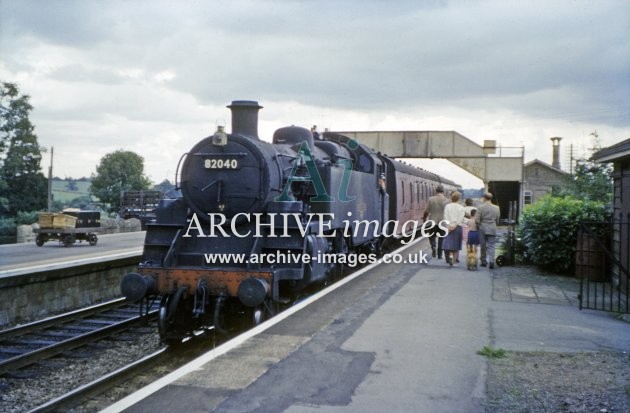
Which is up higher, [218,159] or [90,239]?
[218,159]

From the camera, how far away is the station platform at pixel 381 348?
4492mm

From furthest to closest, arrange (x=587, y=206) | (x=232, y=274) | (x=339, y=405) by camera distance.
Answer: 1. (x=587, y=206)
2. (x=232, y=274)
3. (x=339, y=405)

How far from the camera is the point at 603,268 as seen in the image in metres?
10.7

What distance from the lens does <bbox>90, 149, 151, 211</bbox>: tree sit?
59.6 metres

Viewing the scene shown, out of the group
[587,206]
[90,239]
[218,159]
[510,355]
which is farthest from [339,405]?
[90,239]

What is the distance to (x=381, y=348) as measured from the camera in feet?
19.3

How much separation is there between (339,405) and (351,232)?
6737 millimetres

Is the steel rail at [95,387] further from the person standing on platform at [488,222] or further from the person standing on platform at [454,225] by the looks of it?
the person standing on platform at [488,222]

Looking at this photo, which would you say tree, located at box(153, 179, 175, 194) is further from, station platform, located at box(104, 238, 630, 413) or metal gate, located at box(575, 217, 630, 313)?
metal gate, located at box(575, 217, 630, 313)

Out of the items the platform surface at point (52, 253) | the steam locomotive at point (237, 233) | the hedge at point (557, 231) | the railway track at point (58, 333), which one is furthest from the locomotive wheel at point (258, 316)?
the platform surface at point (52, 253)

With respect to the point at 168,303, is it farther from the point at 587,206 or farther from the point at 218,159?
the point at 587,206

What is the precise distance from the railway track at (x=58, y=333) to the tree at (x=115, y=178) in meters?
51.5

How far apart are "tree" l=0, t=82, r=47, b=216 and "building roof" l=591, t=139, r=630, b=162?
30.1m

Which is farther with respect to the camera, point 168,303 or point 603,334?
point 168,303
